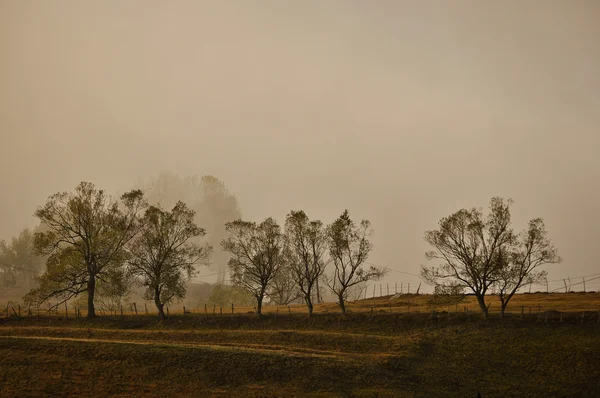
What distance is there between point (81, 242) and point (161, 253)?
1377cm

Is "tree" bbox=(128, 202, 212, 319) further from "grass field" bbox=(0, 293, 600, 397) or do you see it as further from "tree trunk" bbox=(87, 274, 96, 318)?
"grass field" bbox=(0, 293, 600, 397)

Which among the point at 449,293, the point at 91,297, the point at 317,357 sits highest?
the point at 91,297

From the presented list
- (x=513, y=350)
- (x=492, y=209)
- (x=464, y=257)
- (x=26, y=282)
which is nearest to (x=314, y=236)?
(x=464, y=257)

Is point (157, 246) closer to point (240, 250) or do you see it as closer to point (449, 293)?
point (240, 250)

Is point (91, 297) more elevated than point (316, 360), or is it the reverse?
point (91, 297)

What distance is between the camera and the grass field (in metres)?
38.2

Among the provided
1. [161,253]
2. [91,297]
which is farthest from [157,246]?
[91,297]

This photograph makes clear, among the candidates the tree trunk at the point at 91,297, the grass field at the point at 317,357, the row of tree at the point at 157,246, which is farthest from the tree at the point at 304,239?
the tree trunk at the point at 91,297

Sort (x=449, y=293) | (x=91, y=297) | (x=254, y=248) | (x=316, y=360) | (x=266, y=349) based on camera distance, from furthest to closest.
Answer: (x=254, y=248)
(x=91, y=297)
(x=449, y=293)
(x=266, y=349)
(x=316, y=360)

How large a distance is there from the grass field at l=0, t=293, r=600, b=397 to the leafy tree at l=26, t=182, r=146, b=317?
6.41 metres

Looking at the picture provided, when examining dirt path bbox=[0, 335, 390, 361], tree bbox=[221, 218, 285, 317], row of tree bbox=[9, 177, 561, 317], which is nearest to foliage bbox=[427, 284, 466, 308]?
row of tree bbox=[9, 177, 561, 317]

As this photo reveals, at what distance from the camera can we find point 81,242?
221ft

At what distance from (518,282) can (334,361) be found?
31.6 m

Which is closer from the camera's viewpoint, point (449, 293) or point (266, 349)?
point (266, 349)
